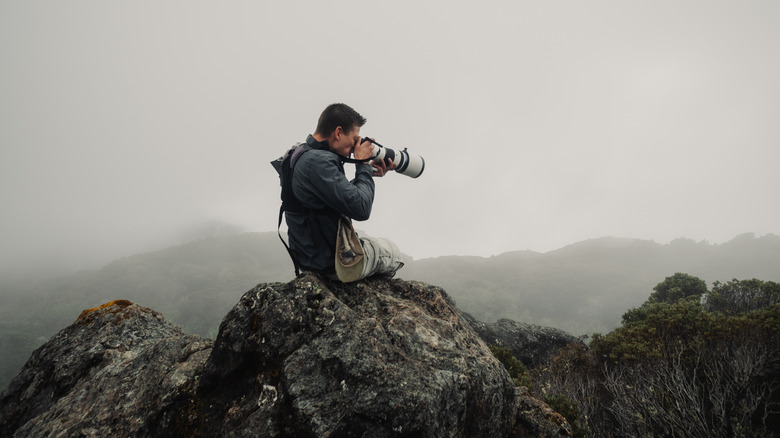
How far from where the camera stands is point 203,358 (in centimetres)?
358

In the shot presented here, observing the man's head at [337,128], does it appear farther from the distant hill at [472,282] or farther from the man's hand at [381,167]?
the distant hill at [472,282]

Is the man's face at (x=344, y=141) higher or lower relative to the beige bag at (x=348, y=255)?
higher

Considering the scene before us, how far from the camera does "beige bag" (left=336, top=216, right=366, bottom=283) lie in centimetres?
314

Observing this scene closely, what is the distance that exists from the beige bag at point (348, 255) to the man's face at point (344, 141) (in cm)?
98

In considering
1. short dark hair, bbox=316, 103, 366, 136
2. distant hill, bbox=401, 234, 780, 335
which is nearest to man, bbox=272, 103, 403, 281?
short dark hair, bbox=316, 103, 366, 136

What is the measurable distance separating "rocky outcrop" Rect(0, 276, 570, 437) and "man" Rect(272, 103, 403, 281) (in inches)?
16.9

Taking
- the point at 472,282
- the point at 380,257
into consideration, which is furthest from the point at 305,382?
the point at 472,282

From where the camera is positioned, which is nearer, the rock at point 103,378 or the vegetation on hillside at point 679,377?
the rock at point 103,378

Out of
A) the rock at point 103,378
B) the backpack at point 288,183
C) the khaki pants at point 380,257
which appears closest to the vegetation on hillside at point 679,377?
the khaki pants at point 380,257

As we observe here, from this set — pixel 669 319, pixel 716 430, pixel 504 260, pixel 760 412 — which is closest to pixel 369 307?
pixel 716 430

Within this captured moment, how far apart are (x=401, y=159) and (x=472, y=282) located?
76874mm

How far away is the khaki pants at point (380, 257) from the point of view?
3.53 m

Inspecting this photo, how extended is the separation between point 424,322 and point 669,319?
1222cm

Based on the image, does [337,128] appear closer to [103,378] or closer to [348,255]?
[348,255]
